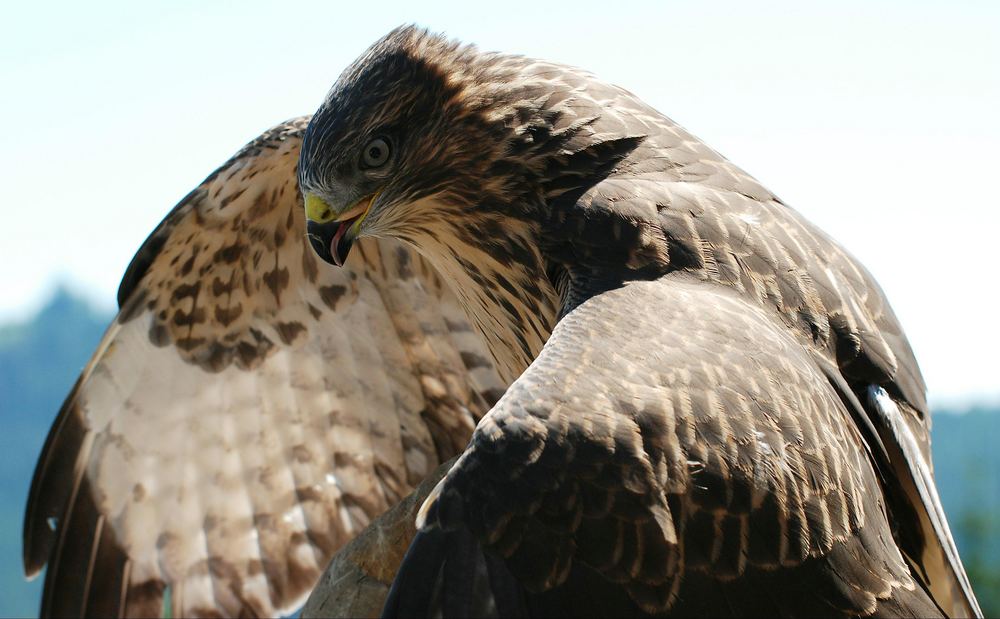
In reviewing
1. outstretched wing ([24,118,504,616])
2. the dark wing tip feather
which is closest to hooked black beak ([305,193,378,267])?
outstretched wing ([24,118,504,616])

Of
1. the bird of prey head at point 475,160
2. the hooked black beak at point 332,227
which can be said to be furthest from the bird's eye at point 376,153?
the hooked black beak at point 332,227

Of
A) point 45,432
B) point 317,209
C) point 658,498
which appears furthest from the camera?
point 45,432

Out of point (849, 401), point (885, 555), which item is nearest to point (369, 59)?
point (849, 401)

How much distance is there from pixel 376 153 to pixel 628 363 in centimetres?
151

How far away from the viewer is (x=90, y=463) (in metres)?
5.09

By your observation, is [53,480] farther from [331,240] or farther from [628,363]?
[628,363]

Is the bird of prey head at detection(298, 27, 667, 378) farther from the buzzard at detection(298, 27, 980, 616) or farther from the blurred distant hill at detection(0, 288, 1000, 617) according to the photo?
the blurred distant hill at detection(0, 288, 1000, 617)

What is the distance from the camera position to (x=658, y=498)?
2471mm

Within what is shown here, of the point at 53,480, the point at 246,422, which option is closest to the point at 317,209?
the point at 246,422

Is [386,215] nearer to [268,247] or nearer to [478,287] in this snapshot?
[478,287]

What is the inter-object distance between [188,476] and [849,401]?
134 inches

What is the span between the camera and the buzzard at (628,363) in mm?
2434

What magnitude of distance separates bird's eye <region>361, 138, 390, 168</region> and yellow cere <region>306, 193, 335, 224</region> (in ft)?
0.66

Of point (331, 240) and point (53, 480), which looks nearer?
point (331, 240)
